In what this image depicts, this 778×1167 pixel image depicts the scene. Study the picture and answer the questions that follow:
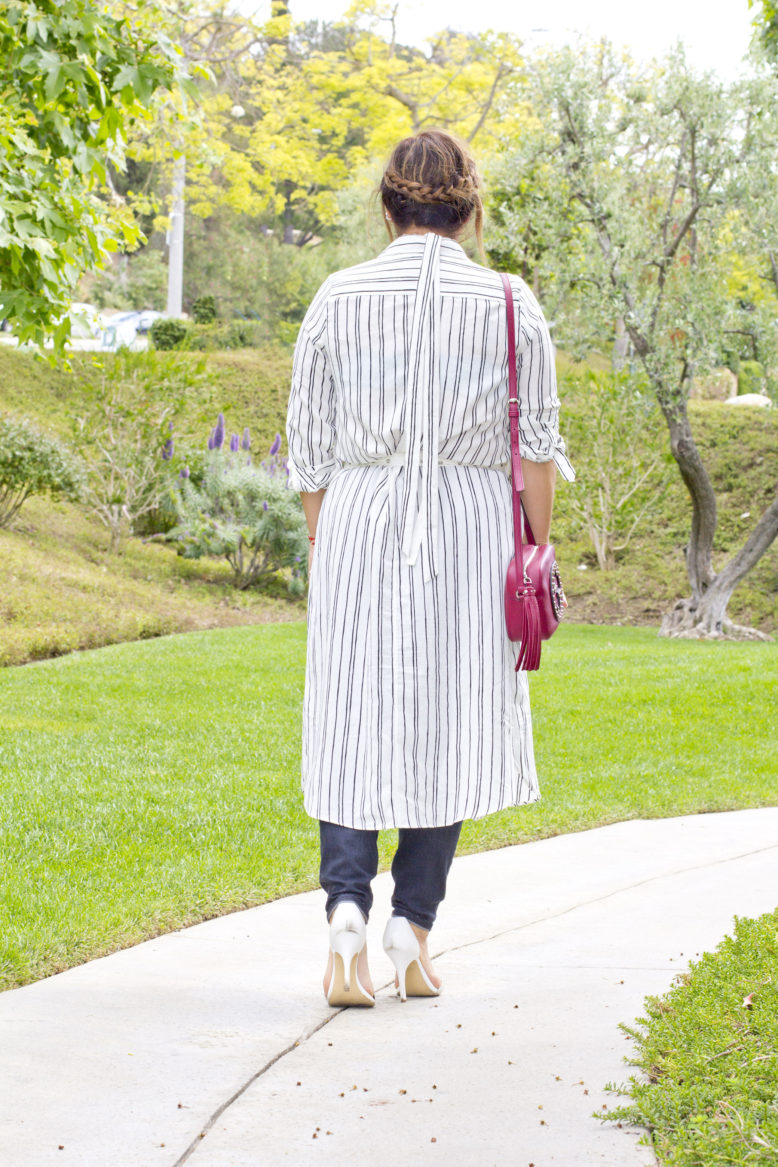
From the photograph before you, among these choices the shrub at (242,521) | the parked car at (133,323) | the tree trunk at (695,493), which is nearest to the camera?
the tree trunk at (695,493)

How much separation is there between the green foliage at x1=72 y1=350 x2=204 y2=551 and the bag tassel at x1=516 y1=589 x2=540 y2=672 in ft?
38.1

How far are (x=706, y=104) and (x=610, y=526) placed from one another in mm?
5928

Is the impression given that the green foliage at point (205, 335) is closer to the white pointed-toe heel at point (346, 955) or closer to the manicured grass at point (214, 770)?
the manicured grass at point (214, 770)

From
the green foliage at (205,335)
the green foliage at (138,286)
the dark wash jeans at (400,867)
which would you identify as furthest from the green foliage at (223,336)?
the dark wash jeans at (400,867)

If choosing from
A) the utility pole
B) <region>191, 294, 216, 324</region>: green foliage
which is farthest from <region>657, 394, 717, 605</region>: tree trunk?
<region>191, 294, 216, 324</region>: green foliage

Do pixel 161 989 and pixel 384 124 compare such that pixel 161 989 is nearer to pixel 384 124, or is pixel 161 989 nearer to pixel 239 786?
pixel 239 786

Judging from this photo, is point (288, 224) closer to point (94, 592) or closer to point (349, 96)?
point (349, 96)

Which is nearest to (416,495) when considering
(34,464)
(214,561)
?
(34,464)

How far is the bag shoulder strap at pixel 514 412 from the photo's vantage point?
101 inches

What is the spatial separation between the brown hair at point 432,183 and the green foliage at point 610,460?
12.4 meters

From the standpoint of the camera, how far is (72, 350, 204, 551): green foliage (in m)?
13.8

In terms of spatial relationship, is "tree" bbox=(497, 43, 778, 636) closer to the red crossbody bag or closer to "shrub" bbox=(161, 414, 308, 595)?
"shrub" bbox=(161, 414, 308, 595)

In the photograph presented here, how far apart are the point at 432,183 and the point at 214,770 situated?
345 cm

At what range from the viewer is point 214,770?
5.45m
